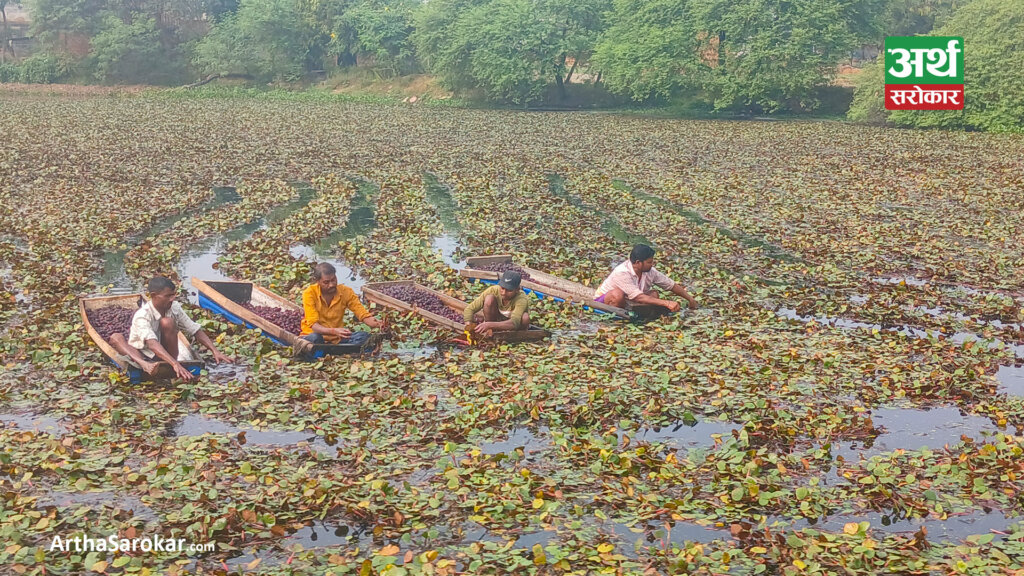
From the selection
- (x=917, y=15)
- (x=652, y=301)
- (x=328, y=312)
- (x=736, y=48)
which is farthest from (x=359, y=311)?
(x=917, y=15)

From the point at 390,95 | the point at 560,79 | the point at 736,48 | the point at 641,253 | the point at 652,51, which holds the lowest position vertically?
the point at 641,253

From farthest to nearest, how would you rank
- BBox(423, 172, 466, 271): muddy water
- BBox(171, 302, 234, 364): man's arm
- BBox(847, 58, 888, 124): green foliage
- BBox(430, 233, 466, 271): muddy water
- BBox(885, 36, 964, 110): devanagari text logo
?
BBox(847, 58, 888, 124): green foliage → BBox(885, 36, 964, 110): devanagari text logo → BBox(423, 172, 466, 271): muddy water → BBox(430, 233, 466, 271): muddy water → BBox(171, 302, 234, 364): man's arm

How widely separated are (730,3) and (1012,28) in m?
14.1

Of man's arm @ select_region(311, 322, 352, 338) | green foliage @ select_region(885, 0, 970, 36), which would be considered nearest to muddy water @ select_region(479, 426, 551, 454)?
man's arm @ select_region(311, 322, 352, 338)

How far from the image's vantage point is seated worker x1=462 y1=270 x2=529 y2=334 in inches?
418

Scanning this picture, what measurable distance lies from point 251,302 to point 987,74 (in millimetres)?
38878

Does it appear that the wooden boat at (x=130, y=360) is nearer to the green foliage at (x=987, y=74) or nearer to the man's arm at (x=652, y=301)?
the man's arm at (x=652, y=301)

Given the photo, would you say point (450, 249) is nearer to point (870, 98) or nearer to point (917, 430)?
point (917, 430)

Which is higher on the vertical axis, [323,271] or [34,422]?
[323,271]

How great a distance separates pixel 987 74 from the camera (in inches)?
1594

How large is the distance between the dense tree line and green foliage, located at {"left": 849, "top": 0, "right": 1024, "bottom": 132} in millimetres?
126

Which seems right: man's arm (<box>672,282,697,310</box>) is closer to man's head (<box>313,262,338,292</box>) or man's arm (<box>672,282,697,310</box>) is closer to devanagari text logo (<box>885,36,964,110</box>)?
man's head (<box>313,262,338,292</box>)

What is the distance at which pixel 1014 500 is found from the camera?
7.07 metres

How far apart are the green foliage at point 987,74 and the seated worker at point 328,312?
3825 centimetres
